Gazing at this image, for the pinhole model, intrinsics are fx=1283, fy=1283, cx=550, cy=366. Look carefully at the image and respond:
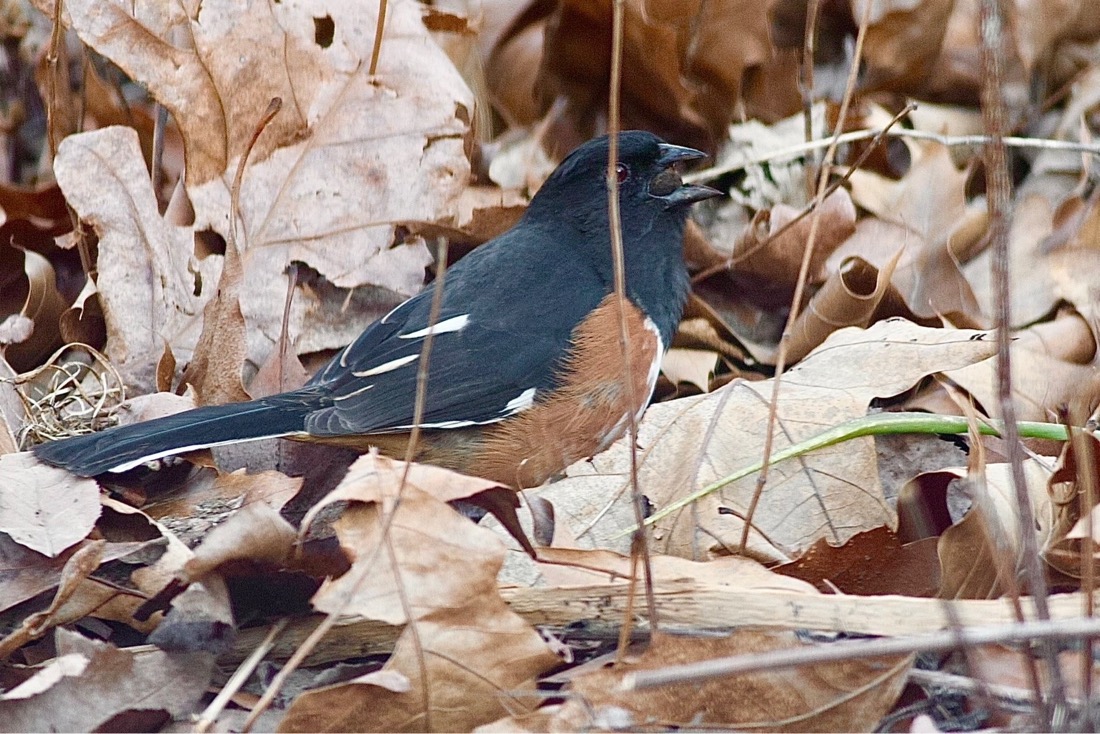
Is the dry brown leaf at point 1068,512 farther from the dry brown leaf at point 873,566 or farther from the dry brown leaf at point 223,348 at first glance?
the dry brown leaf at point 223,348

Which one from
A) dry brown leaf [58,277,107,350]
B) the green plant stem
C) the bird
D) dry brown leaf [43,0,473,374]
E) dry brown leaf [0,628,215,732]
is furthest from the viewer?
dry brown leaf [43,0,473,374]

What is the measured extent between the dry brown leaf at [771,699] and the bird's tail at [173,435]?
1.13 metres

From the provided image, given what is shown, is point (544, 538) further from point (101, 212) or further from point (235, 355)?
point (101, 212)

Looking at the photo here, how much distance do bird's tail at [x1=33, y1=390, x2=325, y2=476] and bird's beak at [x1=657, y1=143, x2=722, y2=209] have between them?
3.61 feet

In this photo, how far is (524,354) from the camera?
3.04 meters

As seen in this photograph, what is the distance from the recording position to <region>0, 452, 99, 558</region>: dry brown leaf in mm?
2299

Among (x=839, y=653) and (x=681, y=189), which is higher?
(x=681, y=189)

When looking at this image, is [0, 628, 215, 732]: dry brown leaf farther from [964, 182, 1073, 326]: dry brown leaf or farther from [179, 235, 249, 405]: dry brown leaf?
[964, 182, 1073, 326]: dry brown leaf

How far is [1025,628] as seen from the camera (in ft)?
4.52

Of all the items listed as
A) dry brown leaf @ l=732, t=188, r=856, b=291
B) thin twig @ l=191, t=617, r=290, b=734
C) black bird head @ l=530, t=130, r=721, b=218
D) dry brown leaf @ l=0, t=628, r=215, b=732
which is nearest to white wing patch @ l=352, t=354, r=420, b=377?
black bird head @ l=530, t=130, r=721, b=218

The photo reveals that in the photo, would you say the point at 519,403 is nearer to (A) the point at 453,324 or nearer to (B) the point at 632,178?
(A) the point at 453,324

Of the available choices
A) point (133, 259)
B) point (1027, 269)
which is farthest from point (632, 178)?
point (133, 259)

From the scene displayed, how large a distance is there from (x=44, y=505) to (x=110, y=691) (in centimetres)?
57

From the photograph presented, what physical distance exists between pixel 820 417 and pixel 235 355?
137 cm
